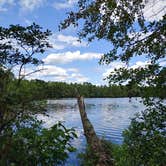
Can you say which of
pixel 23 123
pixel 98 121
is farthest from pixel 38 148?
pixel 98 121

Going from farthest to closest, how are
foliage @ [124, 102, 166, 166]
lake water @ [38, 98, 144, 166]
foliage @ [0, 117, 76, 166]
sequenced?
lake water @ [38, 98, 144, 166]
foliage @ [124, 102, 166, 166]
foliage @ [0, 117, 76, 166]

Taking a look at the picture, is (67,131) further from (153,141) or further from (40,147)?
(153,141)

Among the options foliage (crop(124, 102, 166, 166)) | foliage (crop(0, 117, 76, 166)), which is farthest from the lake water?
foliage (crop(0, 117, 76, 166))

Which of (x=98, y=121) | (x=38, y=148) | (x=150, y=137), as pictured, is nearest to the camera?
(x=38, y=148)

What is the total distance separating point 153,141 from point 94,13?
3.38 meters

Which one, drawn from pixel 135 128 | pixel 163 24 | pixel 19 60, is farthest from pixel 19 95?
pixel 163 24

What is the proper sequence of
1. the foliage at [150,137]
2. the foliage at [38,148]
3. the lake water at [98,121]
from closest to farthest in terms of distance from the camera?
the foliage at [38,148]
the foliage at [150,137]
the lake water at [98,121]

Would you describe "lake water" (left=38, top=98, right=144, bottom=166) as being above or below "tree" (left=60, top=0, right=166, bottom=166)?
below

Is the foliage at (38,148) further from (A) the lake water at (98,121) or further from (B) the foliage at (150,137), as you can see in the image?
(B) the foliage at (150,137)

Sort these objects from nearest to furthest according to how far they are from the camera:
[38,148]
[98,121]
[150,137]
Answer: [38,148] < [150,137] < [98,121]

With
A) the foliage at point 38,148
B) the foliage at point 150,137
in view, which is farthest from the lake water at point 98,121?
the foliage at point 38,148

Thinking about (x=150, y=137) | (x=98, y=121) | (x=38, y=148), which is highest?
(x=150, y=137)

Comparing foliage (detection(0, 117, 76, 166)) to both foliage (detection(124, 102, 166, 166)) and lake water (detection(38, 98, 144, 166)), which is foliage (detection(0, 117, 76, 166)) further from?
foliage (detection(124, 102, 166, 166))

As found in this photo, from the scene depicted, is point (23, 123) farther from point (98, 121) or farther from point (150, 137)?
point (98, 121)
